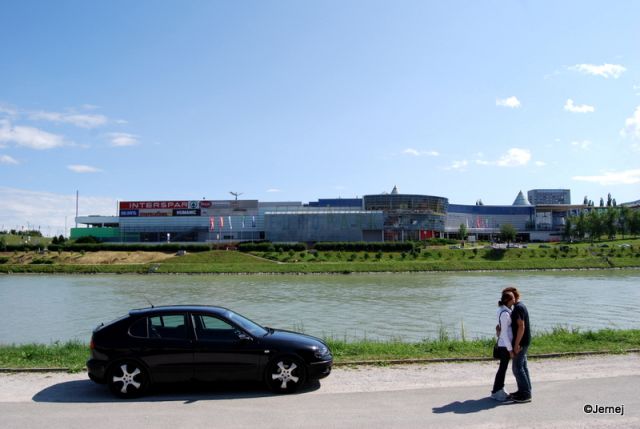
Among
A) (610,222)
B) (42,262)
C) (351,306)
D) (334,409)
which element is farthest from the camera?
(610,222)

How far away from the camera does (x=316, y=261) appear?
261ft

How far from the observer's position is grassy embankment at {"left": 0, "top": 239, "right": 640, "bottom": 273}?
7238 cm

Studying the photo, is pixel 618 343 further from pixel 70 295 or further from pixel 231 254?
pixel 231 254

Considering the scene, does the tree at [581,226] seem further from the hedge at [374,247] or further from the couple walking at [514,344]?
the couple walking at [514,344]

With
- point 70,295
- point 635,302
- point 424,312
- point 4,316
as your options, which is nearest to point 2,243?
point 70,295

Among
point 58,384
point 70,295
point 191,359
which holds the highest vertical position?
Result: point 191,359

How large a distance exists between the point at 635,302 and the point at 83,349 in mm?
33881

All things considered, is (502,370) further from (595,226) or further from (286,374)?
(595,226)

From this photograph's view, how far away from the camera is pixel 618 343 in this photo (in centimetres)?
1455

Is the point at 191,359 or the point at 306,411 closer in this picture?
the point at 306,411

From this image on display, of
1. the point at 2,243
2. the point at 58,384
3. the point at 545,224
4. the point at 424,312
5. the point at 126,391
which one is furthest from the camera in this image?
the point at 545,224

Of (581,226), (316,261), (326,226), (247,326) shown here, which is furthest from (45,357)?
(581,226)

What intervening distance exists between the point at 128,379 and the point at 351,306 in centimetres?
2455

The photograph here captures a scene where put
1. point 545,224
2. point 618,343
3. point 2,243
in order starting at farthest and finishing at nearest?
point 545,224 < point 2,243 < point 618,343
